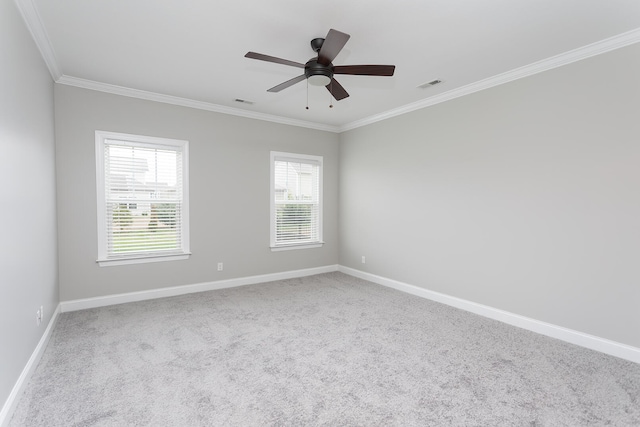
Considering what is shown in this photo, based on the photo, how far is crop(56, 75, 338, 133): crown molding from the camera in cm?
363

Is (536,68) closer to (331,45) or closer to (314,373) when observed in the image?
(331,45)

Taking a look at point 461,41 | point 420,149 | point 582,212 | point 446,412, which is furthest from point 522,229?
point 446,412

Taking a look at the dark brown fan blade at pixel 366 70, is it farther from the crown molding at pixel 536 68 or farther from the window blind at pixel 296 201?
the window blind at pixel 296 201

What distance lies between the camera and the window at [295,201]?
17.2ft

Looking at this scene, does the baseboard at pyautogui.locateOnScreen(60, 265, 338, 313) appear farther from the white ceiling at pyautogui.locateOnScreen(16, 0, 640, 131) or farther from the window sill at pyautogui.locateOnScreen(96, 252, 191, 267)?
the white ceiling at pyautogui.locateOnScreen(16, 0, 640, 131)

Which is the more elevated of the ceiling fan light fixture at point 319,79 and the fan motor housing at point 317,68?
the fan motor housing at point 317,68

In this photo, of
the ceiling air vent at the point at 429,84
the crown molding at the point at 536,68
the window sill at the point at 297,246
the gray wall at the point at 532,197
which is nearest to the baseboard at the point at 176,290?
the window sill at the point at 297,246

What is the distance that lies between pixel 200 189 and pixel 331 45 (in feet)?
9.81

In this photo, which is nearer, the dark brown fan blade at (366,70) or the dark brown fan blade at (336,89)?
the dark brown fan blade at (366,70)

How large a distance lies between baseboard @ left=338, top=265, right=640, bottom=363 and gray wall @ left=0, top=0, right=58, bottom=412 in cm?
410

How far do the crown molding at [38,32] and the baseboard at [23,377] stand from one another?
8.30 ft

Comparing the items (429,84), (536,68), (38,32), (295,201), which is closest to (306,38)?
(429,84)

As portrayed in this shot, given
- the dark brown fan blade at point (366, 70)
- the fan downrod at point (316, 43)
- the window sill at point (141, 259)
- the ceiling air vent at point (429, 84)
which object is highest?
the ceiling air vent at point (429, 84)

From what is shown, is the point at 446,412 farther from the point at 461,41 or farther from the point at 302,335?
the point at 461,41
